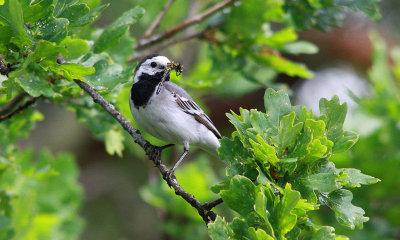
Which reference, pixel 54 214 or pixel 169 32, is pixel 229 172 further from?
pixel 54 214

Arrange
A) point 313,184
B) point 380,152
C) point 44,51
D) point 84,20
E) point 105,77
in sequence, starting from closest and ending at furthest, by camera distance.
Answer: point 313,184
point 44,51
point 84,20
point 105,77
point 380,152

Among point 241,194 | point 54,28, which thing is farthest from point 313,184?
Answer: point 54,28

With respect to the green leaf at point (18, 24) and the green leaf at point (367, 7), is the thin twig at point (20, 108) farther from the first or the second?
the green leaf at point (367, 7)

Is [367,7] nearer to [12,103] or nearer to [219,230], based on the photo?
[219,230]

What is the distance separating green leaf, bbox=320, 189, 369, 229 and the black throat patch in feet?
4.94

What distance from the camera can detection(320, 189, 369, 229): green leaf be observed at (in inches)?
61.4

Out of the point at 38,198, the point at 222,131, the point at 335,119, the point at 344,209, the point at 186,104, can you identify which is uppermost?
the point at 335,119

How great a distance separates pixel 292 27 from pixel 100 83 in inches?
60.8

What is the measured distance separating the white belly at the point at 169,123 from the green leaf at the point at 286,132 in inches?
55.1

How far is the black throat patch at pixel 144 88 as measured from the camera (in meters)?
2.88

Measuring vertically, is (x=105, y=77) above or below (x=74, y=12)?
below

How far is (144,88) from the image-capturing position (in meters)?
2.96

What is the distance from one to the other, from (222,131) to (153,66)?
8.93ft

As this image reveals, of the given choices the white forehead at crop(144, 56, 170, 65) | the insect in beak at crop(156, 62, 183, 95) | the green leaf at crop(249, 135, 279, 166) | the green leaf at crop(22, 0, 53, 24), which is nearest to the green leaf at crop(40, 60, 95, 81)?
the green leaf at crop(22, 0, 53, 24)
